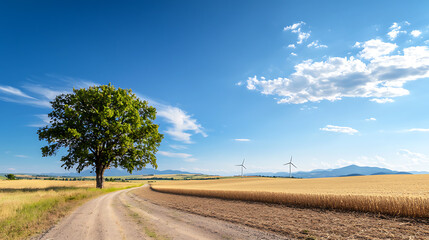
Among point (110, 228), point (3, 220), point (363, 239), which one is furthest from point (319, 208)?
point (3, 220)

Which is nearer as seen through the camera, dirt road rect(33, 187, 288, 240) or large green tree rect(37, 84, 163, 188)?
dirt road rect(33, 187, 288, 240)

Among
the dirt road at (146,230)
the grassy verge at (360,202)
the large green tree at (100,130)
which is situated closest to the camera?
the dirt road at (146,230)

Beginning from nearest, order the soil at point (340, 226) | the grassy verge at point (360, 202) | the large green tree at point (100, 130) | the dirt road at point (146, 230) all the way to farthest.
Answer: the dirt road at point (146, 230) → the soil at point (340, 226) → the grassy verge at point (360, 202) → the large green tree at point (100, 130)

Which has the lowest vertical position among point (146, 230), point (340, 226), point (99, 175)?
point (340, 226)

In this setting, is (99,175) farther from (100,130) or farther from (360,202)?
(360,202)

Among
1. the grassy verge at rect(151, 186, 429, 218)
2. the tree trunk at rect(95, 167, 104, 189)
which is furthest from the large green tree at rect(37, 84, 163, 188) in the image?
the grassy verge at rect(151, 186, 429, 218)

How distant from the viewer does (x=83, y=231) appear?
1074cm

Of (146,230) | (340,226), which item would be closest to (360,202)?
(340,226)

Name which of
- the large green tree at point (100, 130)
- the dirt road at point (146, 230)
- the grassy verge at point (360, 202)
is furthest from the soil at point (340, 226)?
the large green tree at point (100, 130)

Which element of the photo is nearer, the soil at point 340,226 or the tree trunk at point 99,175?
the soil at point 340,226

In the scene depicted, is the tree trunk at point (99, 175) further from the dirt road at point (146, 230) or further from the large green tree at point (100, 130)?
the dirt road at point (146, 230)

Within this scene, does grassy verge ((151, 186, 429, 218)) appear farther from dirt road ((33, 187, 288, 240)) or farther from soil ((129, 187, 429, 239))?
dirt road ((33, 187, 288, 240))

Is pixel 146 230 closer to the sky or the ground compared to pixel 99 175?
closer to the ground

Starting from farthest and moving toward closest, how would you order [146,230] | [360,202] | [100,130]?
[100,130], [360,202], [146,230]
